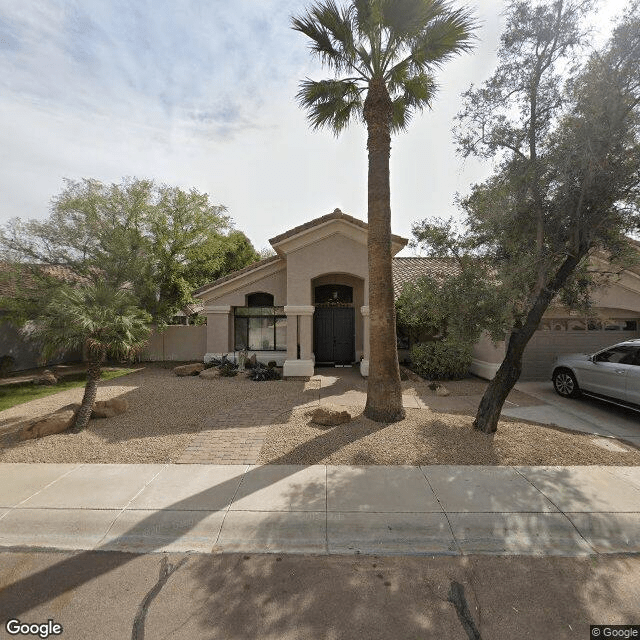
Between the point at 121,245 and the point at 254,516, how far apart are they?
10.3m

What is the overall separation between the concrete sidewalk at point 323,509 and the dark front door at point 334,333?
1032 centimetres

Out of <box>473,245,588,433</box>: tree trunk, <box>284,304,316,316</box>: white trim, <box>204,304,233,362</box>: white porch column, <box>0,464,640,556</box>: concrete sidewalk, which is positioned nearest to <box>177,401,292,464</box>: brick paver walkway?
<box>0,464,640,556</box>: concrete sidewalk

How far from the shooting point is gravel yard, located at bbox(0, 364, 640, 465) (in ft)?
19.7

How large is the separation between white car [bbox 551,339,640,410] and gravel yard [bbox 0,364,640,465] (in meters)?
1.29

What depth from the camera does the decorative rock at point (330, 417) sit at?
7.43m

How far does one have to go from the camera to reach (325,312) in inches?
629

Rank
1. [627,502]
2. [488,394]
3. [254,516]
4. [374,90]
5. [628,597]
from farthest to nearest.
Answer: [374,90] → [488,394] → [627,502] → [254,516] → [628,597]

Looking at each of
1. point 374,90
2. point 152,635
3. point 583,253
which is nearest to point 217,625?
point 152,635

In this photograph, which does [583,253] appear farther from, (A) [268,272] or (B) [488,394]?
(A) [268,272]

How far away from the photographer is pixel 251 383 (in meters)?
12.2

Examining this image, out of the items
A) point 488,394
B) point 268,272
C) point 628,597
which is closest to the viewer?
point 628,597

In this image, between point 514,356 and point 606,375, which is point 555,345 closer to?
point 606,375

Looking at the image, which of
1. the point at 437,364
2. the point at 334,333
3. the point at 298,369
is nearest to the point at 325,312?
the point at 334,333

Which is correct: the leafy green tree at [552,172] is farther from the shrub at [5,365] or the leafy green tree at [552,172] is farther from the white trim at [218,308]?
the shrub at [5,365]
